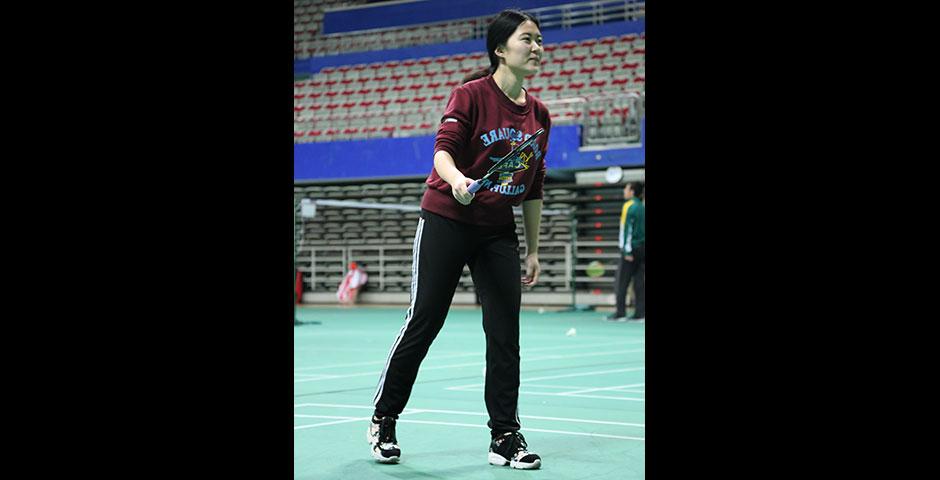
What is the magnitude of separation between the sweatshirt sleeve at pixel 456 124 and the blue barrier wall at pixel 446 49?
17220 mm

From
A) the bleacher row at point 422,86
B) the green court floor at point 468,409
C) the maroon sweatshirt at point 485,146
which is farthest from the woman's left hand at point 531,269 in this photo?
the bleacher row at point 422,86

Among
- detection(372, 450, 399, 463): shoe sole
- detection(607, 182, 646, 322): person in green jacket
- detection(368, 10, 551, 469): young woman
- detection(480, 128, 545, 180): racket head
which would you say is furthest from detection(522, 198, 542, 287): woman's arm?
detection(607, 182, 646, 322): person in green jacket

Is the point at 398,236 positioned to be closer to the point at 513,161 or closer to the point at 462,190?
the point at 513,161

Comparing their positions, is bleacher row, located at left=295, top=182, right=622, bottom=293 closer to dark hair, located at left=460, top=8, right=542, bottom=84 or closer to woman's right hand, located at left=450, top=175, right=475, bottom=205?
dark hair, located at left=460, top=8, right=542, bottom=84

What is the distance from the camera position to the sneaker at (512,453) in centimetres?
413

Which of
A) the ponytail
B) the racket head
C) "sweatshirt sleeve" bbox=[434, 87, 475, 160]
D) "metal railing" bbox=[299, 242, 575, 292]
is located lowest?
"metal railing" bbox=[299, 242, 575, 292]

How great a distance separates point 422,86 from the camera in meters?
23.0

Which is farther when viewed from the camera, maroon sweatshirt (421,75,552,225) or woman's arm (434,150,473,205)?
maroon sweatshirt (421,75,552,225)

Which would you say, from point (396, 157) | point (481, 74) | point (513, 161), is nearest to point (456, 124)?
point (513, 161)

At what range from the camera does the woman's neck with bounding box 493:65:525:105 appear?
169 inches

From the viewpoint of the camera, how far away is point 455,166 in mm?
4141
